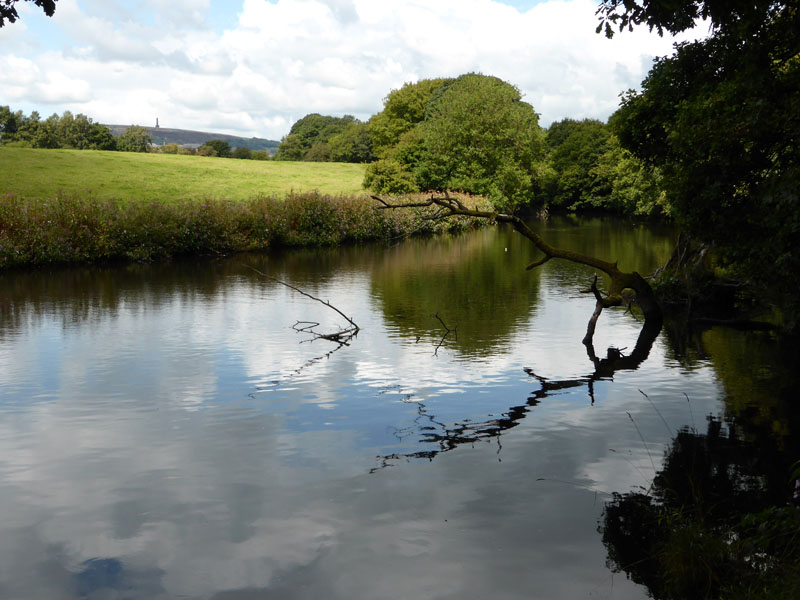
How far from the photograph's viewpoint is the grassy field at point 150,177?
48625mm

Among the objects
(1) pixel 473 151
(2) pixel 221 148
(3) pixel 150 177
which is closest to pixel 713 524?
(3) pixel 150 177

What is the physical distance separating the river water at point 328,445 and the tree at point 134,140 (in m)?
88.9

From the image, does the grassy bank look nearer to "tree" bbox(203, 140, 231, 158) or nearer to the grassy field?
the grassy field

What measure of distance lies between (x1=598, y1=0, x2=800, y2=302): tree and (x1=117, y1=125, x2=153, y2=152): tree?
9802cm

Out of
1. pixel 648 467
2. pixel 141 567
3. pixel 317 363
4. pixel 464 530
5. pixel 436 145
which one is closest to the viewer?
pixel 141 567

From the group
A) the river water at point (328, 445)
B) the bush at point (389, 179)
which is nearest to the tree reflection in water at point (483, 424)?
the river water at point (328, 445)

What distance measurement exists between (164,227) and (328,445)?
87.0 feet

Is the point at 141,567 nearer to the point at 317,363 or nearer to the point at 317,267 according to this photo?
the point at 317,363

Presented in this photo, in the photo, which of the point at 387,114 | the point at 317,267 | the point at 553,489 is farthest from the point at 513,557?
the point at 387,114

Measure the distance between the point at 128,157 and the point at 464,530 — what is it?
6814 centimetres

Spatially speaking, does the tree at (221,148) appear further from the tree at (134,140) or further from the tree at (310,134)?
the tree at (134,140)

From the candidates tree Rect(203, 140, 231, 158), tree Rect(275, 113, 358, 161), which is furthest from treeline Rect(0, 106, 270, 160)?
tree Rect(275, 113, 358, 161)

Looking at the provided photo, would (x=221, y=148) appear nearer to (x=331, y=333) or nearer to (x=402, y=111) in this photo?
(x=402, y=111)

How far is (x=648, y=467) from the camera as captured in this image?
916 cm
